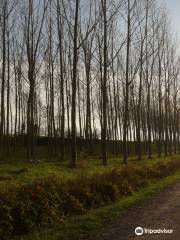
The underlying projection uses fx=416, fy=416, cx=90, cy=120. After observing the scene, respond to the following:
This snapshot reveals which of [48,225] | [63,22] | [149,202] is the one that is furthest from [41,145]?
[48,225]

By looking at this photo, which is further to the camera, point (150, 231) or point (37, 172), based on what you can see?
point (37, 172)

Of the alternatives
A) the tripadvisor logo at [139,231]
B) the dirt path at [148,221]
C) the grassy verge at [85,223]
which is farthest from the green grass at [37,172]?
the tripadvisor logo at [139,231]

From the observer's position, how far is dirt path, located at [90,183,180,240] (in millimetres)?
7921

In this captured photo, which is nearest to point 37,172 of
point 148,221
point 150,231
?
point 148,221

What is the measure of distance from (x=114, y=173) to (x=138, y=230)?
21.2 feet

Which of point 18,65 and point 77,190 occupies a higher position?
point 18,65

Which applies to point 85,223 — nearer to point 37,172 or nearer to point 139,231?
point 139,231

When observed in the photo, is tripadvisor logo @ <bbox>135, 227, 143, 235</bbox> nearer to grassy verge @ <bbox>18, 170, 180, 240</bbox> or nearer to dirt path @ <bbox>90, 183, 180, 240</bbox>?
dirt path @ <bbox>90, 183, 180, 240</bbox>

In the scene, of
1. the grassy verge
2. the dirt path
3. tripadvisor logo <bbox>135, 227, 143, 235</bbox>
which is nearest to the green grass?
the grassy verge

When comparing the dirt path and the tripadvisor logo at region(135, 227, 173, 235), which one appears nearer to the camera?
the dirt path

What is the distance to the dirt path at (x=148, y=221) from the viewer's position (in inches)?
312

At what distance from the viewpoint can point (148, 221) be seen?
9.29 m

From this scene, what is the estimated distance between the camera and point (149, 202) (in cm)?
1258

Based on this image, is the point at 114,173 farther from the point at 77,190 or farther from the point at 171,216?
the point at 171,216
